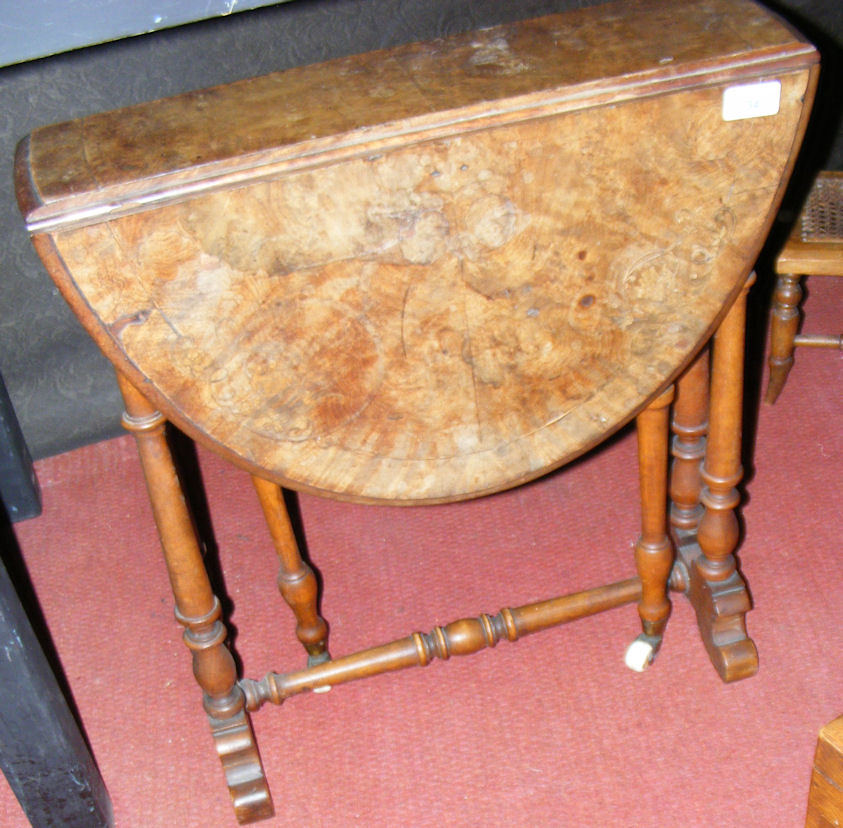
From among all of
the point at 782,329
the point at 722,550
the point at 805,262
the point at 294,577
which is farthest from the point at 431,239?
the point at 782,329

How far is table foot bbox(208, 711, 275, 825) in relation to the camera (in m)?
1.69

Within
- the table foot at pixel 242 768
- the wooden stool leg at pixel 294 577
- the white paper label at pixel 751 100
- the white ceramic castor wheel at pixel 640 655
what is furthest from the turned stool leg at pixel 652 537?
the table foot at pixel 242 768

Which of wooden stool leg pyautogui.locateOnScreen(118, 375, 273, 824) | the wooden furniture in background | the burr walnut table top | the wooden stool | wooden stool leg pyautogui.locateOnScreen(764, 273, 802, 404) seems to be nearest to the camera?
the wooden furniture in background

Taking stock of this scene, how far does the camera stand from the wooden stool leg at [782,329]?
213cm

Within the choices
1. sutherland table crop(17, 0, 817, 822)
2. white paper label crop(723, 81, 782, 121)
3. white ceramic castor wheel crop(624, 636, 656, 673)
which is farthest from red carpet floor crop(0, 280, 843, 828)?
white paper label crop(723, 81, 782, 121)

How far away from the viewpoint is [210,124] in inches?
51.5

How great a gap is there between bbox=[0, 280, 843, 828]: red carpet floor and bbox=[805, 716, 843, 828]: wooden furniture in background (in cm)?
54

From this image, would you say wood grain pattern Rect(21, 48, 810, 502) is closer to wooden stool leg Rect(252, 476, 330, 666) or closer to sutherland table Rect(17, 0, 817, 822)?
sutherland table Rect(17, 0, 817, 822)

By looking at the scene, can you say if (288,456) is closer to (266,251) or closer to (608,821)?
(266,251)

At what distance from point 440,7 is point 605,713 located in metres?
1.40

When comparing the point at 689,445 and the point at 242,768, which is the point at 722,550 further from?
the point at 242,768

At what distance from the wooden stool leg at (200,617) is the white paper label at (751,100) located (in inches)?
31.5

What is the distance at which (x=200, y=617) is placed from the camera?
163 centimetres

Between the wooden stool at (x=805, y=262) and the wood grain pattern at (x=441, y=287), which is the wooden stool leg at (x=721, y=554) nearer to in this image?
the wood grain pattern at (x=441, y=287)
